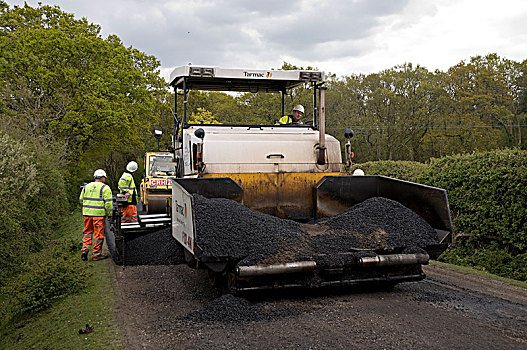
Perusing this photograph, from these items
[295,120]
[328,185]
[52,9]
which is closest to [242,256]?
[328,185]

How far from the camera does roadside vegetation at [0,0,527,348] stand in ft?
24.6

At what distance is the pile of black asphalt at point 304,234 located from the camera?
17.3 ft

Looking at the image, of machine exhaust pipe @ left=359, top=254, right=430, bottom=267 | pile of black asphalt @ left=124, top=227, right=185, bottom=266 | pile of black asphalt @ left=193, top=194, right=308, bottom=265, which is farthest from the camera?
pile of black asphalt @ left=124, top=227, right=185, bottom=266

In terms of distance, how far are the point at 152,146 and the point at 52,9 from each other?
447 inches

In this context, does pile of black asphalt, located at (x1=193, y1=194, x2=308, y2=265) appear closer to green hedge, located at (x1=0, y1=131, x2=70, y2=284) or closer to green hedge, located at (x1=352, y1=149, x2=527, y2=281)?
green hedge, located at (x1=352, y1=149, x2=527, y2=281)

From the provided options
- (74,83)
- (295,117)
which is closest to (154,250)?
(295,117)

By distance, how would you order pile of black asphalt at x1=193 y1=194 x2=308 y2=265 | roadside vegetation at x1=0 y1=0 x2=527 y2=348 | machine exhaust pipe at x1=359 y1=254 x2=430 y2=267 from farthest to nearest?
roadside vegetation at x1=0 y1=0 x2=527 y2=348 < machine exhaust pipe at x1=359 y1=254 x2=430 y2=267 < pile of black asphalt at x1=193 y1=194 x2=308 y2=265

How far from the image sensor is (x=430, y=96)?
35469mm

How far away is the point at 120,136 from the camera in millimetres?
26734

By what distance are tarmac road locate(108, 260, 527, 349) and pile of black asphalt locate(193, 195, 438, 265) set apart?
1.69 feet

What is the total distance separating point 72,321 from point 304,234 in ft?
9.06

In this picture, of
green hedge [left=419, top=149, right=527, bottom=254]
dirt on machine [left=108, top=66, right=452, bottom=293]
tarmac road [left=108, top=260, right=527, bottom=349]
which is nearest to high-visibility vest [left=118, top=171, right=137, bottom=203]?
dirt on machine [left=108, top=66, right=452, bottom=293]

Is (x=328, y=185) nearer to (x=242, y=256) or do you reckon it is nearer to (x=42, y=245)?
(x=242, y=256)

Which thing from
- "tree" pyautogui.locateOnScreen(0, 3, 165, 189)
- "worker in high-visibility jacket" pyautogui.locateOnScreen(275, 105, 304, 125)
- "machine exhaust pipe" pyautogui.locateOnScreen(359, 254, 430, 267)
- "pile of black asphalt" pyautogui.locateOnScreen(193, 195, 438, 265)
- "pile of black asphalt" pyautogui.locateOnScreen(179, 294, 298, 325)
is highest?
"tree" pyautogui.locateOnScreen(0, 3, 165, 189)
